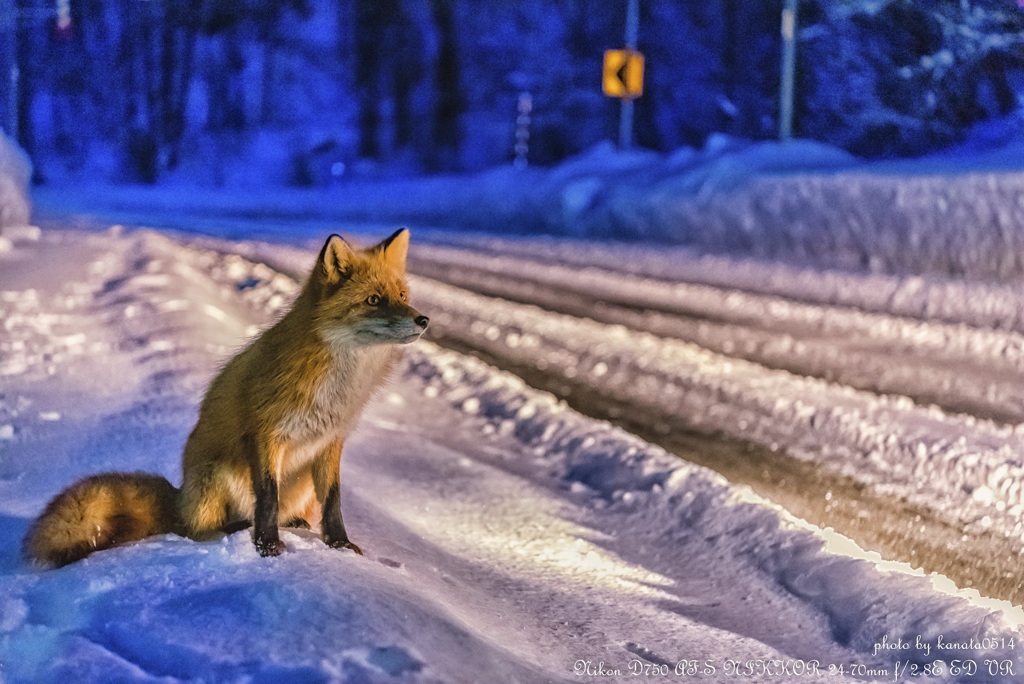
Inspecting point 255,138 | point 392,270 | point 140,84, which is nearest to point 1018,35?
point 392,270

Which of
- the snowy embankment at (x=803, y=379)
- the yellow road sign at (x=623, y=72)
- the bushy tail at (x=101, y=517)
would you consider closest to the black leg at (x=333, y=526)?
the bushy tail at (x=101, y=517)

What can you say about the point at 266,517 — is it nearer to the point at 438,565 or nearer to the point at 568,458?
the point at 438,565

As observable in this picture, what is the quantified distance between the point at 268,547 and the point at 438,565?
1112mm

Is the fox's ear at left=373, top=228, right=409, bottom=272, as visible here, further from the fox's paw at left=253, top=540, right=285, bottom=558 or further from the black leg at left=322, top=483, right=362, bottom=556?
the fox's paw at left=253, top=540, right=285, bottom=558

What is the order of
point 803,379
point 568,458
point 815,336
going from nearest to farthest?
1. point 568,458
2. point 803,379
3. point 815,336

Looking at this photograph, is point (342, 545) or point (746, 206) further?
point (746, 206)

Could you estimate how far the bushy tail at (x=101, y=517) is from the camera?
3.19 meters

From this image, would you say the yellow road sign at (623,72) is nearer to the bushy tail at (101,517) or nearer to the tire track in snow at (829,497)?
the tire track in snow at (829,497)

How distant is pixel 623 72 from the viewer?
2412 centimetres

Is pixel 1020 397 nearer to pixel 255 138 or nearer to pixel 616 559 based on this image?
pixel 616 559

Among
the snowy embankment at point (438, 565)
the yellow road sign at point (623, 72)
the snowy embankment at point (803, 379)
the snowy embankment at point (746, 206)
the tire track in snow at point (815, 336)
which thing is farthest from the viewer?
the yellow road sign at point (623, 72)

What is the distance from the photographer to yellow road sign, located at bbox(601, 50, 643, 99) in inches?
947

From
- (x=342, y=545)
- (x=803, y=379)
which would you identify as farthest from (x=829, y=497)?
(x=342, y=545)

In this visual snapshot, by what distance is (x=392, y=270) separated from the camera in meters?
3.28
